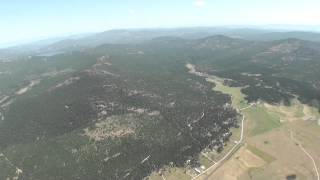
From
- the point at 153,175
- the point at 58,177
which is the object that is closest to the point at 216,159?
the point at 153,175

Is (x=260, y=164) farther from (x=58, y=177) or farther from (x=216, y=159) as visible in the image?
(x=58, y=177)

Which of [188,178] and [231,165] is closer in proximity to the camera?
[188,178]

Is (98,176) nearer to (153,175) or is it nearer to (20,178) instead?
(153,175)

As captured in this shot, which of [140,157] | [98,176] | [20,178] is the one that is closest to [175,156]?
[140,157]

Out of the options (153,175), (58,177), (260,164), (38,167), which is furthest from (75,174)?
(260,164)

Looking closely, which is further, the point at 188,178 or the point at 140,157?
the point at 140,157

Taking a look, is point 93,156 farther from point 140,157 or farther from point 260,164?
point 260,164

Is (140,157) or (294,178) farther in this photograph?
(140,157)
